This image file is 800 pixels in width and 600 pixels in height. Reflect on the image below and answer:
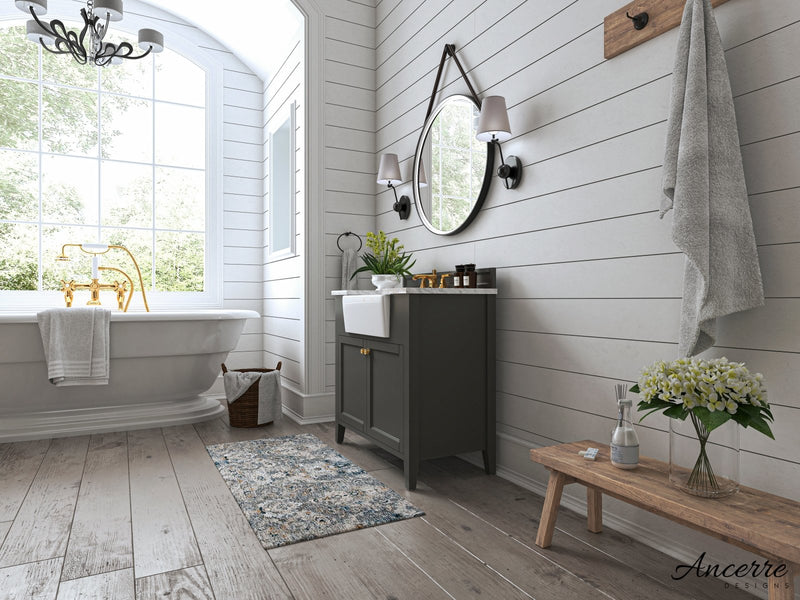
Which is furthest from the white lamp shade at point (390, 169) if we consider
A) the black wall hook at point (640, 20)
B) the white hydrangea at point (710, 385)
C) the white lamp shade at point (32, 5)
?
the white hydrangea at point (710, 385)

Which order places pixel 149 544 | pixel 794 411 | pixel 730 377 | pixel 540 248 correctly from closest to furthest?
pixel 730 377
pixel 794 411
pixel 149 544
pixel 540 248

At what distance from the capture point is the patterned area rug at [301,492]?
1.86 m

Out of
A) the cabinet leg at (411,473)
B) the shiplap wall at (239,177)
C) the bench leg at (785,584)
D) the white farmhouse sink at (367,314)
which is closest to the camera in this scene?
the bench leg at (785,584)

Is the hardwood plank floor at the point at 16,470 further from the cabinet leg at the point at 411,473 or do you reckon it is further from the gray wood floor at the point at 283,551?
the cabinet leg at the point at 411,473

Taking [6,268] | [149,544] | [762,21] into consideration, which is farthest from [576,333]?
[6,268]

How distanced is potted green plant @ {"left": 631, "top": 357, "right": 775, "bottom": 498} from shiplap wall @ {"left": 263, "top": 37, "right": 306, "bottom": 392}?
241 centimetres

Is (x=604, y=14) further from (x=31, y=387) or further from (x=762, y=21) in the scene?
(x=31, y=387)

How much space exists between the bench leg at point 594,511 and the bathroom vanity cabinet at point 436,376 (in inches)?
24.1

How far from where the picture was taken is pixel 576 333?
2.05m

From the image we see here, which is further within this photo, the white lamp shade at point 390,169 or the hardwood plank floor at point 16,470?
the white lamp shade at point 390,169

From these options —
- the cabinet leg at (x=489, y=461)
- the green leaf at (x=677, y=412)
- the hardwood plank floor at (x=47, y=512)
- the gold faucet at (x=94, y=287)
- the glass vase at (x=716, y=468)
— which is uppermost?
the gold faucet at (x=94, y=287)

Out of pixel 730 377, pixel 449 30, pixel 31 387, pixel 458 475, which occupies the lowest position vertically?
pixel 458 475

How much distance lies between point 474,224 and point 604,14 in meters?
1.01

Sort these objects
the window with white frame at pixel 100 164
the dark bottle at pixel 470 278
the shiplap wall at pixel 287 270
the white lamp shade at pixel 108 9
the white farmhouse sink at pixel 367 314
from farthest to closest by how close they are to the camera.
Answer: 1. the window with white frame at pixel 100 164
2. the shiplap wall at pixel 287 270
3. the white lamp shade at pixel 108 9
4. the dark bottle at pixel 470 278
5. the white farmhouse sink at pixel 367 314
